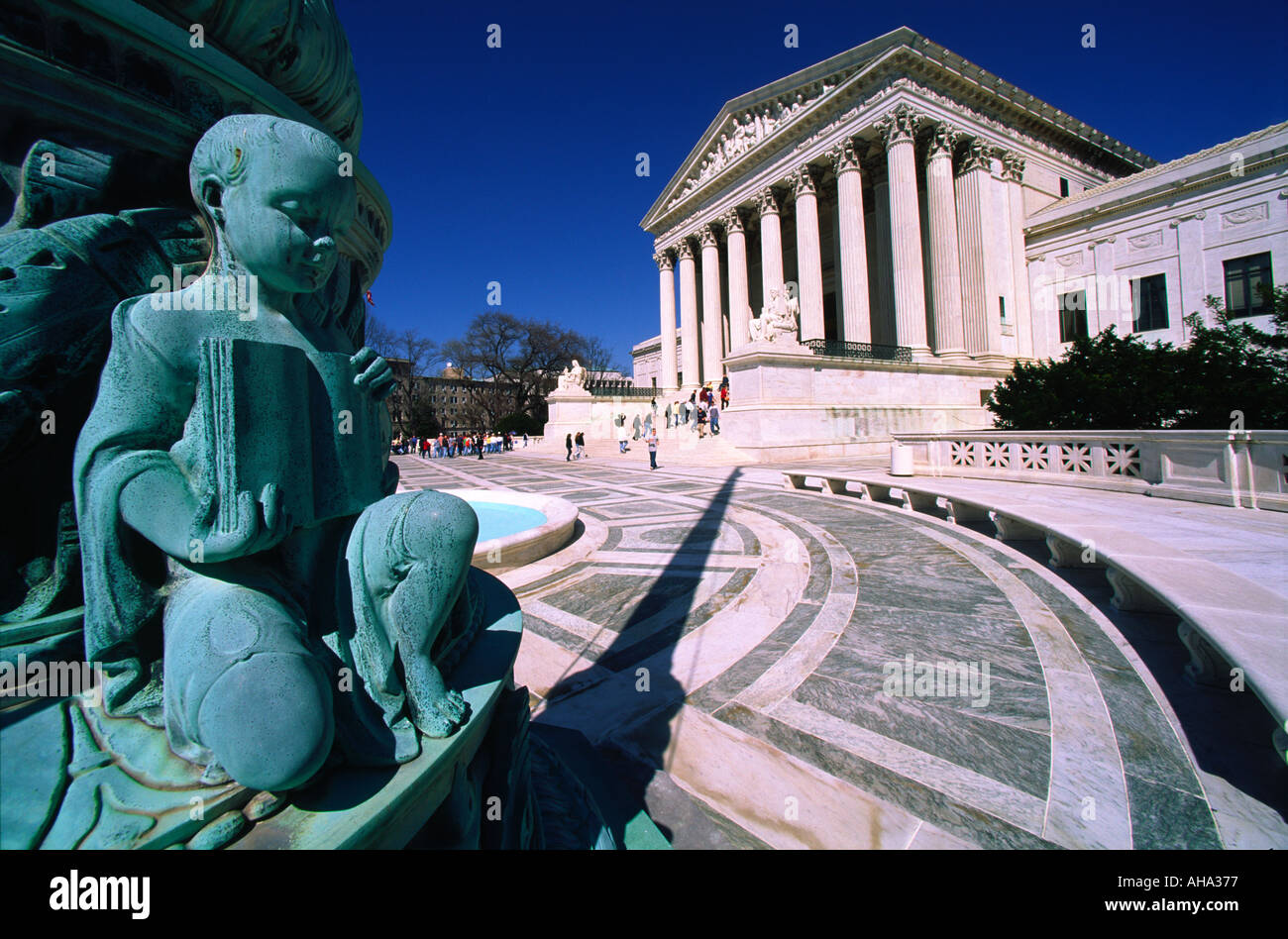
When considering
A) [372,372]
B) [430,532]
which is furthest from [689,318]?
[430,532]

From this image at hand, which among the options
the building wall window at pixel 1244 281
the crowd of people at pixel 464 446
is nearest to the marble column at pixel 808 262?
the building wall window at pixel 1244 281

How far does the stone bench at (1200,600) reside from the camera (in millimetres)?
1941

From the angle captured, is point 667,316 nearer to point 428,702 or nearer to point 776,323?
point 776,323

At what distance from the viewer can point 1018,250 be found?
27.0 m

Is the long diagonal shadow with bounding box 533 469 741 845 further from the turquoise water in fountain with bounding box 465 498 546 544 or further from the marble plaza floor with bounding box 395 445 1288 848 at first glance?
the turquoise water in fountain with bounding box 465 498 546 544

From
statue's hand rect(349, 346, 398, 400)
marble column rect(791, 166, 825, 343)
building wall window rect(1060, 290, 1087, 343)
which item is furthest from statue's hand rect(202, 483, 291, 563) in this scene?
building wall window rect(1060, 290, 1087, 343)

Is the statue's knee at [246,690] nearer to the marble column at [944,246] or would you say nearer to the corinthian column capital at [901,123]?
the marble column at [944,246]

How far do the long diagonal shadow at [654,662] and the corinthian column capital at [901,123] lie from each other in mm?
25092

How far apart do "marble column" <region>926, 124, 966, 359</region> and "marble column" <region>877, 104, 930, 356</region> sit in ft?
4.01

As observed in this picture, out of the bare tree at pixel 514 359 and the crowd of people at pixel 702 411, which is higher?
the bare tree at pixel 514 359

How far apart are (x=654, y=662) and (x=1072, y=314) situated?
33.1 meters

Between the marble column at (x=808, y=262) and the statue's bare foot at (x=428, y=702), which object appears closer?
the statue's bare foot at (x=428, y=702)
